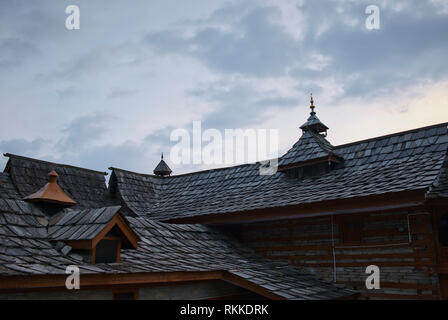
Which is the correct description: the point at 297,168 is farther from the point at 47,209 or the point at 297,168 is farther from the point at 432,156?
the point at 47,209

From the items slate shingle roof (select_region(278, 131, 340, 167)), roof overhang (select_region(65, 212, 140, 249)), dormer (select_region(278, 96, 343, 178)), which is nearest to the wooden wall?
dormer (select_region(278, 96, 343, 178))

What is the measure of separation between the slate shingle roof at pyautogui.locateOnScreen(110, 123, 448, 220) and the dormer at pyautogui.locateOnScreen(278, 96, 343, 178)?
31 cm

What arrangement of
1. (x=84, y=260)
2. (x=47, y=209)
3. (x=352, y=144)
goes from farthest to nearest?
1. (x=352, y=144)
2. (x=47, y=209)
3. (x=84, y=260)

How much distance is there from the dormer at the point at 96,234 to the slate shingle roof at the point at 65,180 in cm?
727

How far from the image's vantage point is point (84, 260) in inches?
347

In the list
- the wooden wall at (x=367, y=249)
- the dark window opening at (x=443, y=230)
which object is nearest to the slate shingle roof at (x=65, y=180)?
the wooden wall at (x=367, y=249)

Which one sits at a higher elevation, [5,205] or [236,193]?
[236,193]

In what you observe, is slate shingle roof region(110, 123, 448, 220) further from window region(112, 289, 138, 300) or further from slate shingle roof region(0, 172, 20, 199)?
window region(112, 289, 138, 300)

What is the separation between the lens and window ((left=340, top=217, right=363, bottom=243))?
41.9ft

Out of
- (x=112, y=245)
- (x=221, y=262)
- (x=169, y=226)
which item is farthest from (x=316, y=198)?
(x=112, y=245)

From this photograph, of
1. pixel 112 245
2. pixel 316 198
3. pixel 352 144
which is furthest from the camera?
pixel 352 144

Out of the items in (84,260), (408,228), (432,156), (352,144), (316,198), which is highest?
(352,144)
